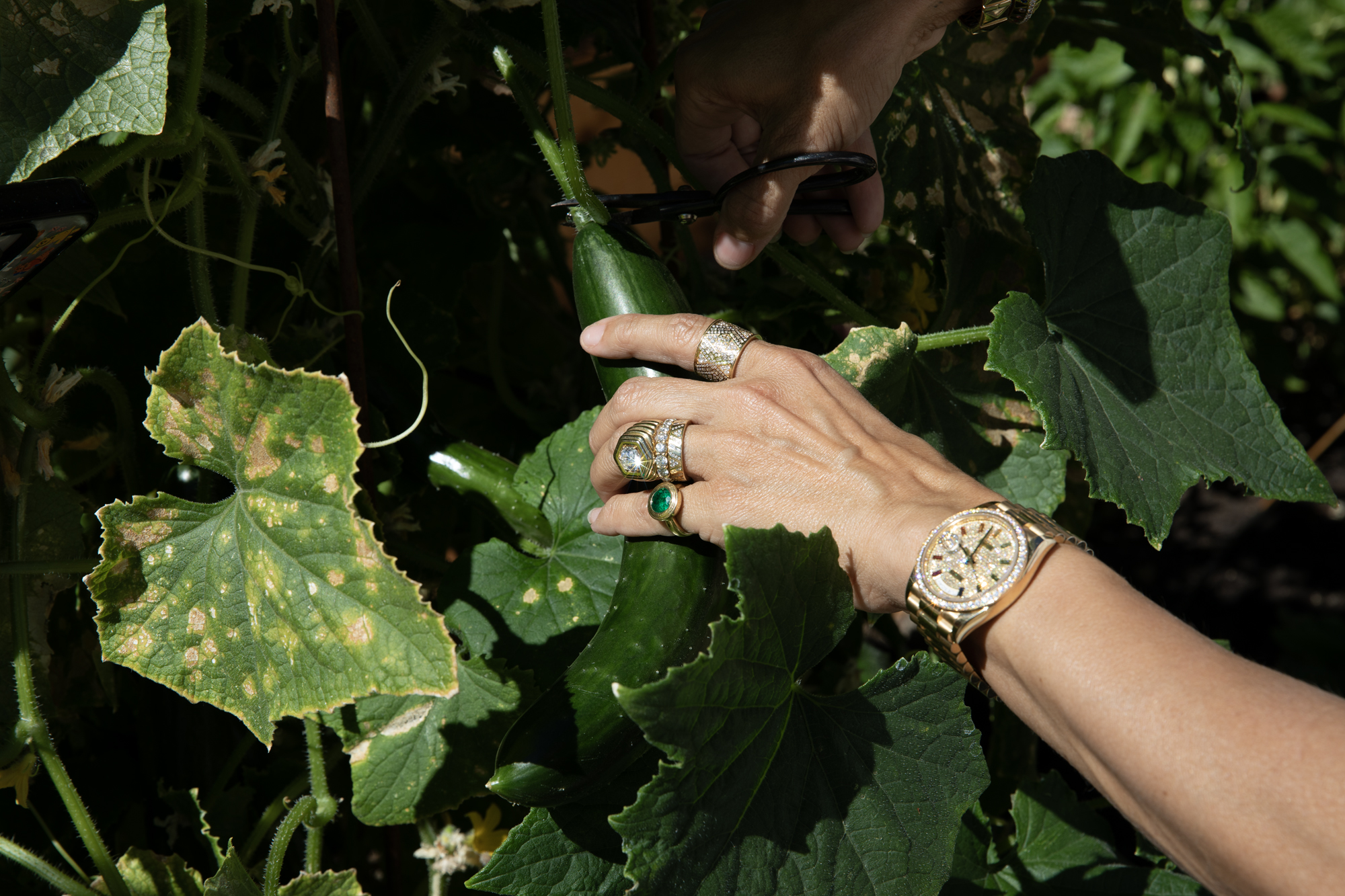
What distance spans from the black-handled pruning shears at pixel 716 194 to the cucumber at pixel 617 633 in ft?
0.09

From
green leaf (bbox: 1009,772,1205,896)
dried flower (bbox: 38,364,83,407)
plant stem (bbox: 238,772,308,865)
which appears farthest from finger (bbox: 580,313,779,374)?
green leaf (bbox: 1009,772,1205,896)

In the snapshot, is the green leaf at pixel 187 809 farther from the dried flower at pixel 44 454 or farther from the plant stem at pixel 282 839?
the dried flower at pixel 44 454

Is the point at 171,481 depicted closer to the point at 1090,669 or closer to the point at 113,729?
the point at 113,729

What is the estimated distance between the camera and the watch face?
0.64m

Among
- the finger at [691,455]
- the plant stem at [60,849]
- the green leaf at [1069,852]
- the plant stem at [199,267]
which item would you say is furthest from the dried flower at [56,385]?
the green leaf at [1069,852]

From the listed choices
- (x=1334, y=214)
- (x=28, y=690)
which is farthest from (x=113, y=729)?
(x=1334, y=214)

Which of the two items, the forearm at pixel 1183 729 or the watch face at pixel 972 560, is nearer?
the forearm at pixel 1183 729

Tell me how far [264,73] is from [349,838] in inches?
35.1

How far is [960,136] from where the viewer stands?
1216 mm

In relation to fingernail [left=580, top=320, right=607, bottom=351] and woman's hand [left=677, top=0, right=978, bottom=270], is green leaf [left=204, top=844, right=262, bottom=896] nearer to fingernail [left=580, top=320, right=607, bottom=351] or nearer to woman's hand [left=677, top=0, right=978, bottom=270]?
fingernail [left=580, top=320, right=607, bottom=351]

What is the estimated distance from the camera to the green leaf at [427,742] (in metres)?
0.85

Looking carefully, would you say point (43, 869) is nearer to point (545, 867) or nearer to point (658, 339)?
point (545, 867)

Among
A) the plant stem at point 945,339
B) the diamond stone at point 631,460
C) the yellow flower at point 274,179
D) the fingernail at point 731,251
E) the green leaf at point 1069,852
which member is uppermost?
the yellow flower at point 274,179

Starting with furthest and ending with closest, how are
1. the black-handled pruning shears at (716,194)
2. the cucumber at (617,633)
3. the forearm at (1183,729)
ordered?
the black-handled pruning shears at (716,194) < the cucumber at (617,633) < the forearm at (1183,729)
